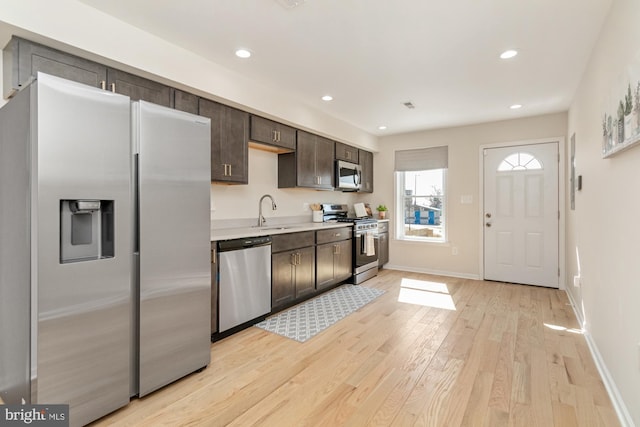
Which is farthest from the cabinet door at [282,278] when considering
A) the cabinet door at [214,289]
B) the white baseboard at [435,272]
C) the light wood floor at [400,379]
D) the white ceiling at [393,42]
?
the white baseboard at [435,272]

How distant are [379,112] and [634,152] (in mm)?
3034

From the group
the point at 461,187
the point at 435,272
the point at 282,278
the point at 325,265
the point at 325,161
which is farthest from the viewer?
the point at 435,272

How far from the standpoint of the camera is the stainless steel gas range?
460 cm

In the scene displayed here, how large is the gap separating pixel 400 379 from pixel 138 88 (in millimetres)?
2859

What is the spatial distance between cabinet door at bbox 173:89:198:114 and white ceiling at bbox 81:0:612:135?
367 millimetres

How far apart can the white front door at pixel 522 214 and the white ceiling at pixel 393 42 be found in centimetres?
101

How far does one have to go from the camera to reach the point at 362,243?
4680 millimetres

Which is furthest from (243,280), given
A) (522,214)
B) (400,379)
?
(522,214)

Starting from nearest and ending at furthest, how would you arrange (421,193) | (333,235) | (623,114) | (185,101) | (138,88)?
(623,114), (138,88), (185,101), (333,235), (421,193)

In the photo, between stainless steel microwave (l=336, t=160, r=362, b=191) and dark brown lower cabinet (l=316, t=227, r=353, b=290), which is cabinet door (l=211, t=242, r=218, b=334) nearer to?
dark brown lower cabinet (l=316, t=227, r=353, b=290)

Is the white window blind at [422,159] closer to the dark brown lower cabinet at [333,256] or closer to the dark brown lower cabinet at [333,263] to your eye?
the dark brown lower cabinet at [333,256]

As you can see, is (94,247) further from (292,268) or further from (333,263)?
(333,263)

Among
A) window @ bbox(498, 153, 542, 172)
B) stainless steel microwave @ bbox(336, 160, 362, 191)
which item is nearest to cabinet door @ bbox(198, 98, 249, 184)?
stainless steel microwave @ bbox(336, 160, 362, 191)

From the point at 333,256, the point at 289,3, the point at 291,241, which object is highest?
the point at 289,3
